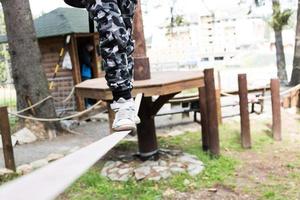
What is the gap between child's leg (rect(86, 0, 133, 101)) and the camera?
1.78 meters

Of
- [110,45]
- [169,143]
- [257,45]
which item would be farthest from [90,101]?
[257,45]

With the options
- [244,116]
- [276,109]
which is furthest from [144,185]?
[276,109]

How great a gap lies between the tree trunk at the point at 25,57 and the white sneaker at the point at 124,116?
503cm

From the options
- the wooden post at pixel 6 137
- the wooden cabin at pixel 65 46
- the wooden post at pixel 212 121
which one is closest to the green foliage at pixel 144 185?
the wooden post at pixel 212 121

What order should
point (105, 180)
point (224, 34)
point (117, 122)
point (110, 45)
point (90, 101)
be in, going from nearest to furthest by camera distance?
point (117, 122) → point (110, 45) → point (105, 180) → point (90, 101) → point (224, 34)

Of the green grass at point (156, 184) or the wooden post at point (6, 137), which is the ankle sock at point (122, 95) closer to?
the green grass at point (156, 184)

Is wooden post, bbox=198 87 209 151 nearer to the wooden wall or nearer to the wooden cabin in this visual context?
the wooden cabin

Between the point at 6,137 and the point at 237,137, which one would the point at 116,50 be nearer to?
the point at 6,137

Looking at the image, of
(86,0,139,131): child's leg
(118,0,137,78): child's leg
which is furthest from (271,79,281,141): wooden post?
(86,0,139,131): child's leg

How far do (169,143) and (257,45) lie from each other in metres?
15.6

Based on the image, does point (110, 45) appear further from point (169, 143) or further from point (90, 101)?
point (90, 101)

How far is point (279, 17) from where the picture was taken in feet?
35.0

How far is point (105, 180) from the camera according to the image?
437cm

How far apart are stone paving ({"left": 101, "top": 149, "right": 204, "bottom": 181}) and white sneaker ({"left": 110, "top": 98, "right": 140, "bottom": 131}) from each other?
2585mm
